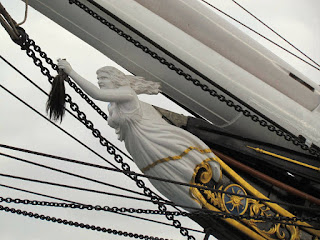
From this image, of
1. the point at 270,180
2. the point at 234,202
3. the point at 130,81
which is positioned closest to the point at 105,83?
the point at 130,81

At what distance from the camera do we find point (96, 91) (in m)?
4.28

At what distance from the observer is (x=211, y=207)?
4.39 m

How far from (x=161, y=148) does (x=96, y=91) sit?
0.48m

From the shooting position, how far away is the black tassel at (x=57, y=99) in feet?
13.7

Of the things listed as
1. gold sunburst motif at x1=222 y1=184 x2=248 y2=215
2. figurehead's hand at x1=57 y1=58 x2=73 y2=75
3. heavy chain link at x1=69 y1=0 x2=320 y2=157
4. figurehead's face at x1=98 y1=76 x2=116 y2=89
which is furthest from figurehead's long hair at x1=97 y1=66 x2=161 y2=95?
gold sunburst motif at x1=222 y1=184 x2=248 y2=215

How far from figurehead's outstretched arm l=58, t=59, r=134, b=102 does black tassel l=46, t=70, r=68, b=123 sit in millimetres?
38

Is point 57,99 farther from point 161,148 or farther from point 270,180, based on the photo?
point 270,180

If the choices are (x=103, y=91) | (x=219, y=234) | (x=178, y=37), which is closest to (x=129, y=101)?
(x=103, y=91)

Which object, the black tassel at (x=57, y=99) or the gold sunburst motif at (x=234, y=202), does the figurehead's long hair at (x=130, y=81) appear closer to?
the black tassel at (x=57, y=99)

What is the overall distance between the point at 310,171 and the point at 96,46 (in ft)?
4.70

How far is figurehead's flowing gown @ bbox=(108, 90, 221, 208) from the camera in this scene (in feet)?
14.3

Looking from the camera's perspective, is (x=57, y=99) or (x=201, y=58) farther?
(x=201, y=58)

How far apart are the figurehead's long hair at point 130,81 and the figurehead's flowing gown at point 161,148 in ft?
0.32

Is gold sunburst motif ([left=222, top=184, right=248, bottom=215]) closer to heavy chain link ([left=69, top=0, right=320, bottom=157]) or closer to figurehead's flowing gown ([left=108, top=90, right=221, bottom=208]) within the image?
figurehead's flowing gown ([left=108, top=90, right=221, bottom=208])
